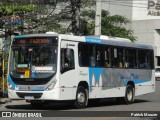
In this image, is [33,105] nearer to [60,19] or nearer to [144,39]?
[60,19]

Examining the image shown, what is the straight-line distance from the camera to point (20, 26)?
95.1ft

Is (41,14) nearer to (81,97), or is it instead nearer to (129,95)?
(129,95)

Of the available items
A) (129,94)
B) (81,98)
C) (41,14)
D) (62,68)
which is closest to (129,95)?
(129,94)

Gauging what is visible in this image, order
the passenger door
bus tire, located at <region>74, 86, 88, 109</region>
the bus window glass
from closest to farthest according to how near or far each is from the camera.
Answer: the passenger door, bus tire, located at <region>74, 86, 88, 109</region>, the bus window glass

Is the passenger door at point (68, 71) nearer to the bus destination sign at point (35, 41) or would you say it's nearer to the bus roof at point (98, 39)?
the bus roof at point (98, 39)

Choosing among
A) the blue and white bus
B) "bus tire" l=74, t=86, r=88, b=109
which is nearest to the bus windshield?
the blue and white bus

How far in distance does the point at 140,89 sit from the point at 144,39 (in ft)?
159

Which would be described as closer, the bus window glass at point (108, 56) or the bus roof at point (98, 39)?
the bus roof at point (98, 39)

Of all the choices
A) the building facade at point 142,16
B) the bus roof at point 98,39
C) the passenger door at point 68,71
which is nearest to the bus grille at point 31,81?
the passenger door at point 68,71

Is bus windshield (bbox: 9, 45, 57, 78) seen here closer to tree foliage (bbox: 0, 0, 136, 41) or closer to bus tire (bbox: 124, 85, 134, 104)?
bus tire (bbox: 124, 85, 134, 104)

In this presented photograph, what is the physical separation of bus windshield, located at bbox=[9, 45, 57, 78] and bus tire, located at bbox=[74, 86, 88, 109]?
1690 mm

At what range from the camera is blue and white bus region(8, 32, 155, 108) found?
18609 mm

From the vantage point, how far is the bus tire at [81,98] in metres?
19.5

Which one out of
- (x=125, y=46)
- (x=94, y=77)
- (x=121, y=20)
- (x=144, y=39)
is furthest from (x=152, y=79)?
(x=144, y=39)
